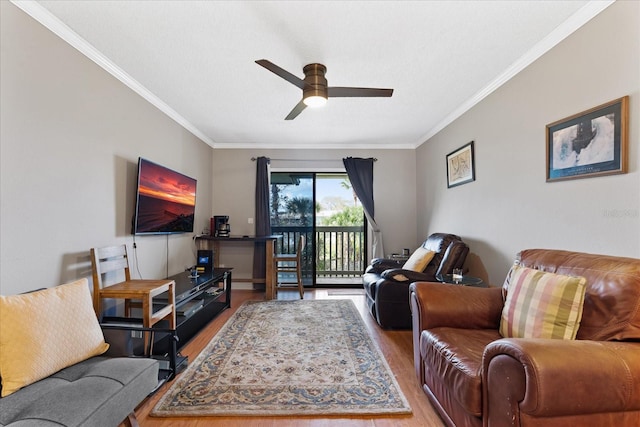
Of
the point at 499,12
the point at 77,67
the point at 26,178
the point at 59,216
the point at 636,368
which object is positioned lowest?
the point at 636,368

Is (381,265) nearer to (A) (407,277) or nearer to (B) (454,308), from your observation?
(A) (407,277)

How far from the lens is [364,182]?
4895 mm

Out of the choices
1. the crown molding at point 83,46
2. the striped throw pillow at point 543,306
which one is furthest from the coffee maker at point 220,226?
the striped throw pillow at point 543,306

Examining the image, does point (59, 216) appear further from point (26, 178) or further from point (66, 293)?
point (66, 293)

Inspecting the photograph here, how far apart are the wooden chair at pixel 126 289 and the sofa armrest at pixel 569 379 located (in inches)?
85.5

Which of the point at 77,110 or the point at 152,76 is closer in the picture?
the point at 77,110

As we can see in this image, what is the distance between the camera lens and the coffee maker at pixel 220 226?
4531 millimetres

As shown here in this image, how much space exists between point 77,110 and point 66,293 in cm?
137

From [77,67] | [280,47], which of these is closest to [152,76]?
[77,67]

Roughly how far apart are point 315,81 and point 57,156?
191 centimetres

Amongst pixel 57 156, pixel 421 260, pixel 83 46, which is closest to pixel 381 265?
pixel 421 260

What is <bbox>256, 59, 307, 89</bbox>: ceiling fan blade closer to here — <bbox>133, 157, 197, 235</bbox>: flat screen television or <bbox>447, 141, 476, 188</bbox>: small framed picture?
<bbox>133, 157, 197, 235</bbox>: flat screen television

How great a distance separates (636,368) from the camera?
108 cm

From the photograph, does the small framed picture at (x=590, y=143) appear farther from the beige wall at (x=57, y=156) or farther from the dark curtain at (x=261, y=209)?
the dark curtain at (x=261, y=209)
